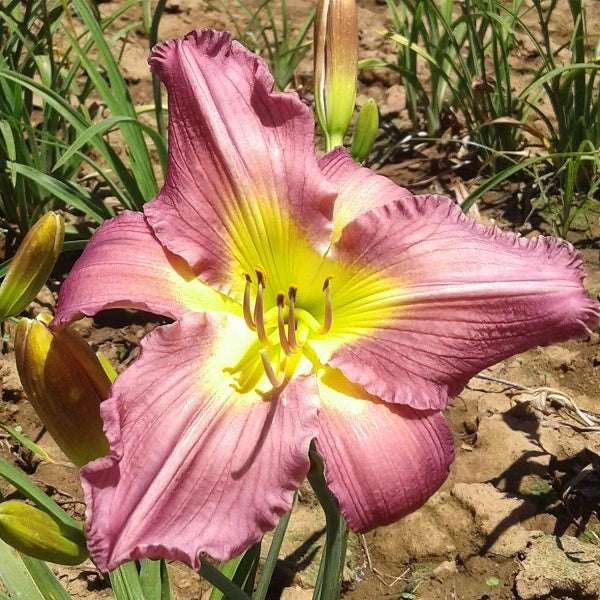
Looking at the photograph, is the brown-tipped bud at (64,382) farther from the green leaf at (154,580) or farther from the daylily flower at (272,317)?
the green leaf at (154,580)

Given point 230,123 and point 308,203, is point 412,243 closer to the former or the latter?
point 308,203

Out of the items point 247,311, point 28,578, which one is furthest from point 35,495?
point 247,311

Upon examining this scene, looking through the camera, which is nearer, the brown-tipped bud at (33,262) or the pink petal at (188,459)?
the pink petal at (188,459)

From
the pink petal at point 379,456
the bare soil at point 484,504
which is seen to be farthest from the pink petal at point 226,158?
the bare soil at point 484,504

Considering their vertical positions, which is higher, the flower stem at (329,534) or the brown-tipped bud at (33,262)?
the brown-tipped bud at (33,262)

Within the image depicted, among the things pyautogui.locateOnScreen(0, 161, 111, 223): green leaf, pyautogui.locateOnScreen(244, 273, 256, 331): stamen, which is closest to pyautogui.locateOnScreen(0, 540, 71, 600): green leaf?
pyautogui.locateOnScreen(244, 273, 256, 331): stamen

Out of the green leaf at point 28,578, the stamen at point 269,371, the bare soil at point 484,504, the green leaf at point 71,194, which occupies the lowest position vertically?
the bare soil at point 484,504

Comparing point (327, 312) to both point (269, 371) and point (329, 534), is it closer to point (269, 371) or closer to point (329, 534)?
point (269, 371)

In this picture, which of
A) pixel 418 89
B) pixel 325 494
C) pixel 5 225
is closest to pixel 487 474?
pixel 325 494
